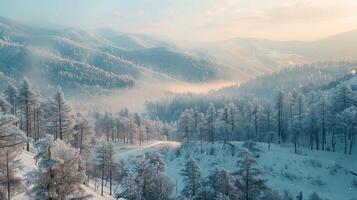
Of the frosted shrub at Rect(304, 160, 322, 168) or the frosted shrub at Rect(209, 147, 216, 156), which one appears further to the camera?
the frosted shrub at Rect(209, 147, 216, 156)

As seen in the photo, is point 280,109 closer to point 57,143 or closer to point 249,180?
point 249,180

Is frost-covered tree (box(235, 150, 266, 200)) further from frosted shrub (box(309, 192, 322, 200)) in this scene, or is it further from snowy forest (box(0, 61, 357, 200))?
frosted shrub (box(309, 192, 322, 200))

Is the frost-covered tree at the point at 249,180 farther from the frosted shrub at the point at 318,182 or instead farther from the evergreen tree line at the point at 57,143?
the frosted shrub at the point at 318,182

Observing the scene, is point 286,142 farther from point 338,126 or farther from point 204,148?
point 204,148

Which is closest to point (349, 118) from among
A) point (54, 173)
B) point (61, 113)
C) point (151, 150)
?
point (151, 150)

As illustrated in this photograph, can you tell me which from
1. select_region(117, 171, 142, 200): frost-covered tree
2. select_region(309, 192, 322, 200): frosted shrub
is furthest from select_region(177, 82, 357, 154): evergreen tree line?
select_region(117, 171, 142, 200): frost-covered tree

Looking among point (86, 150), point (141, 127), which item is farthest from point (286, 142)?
point (86, 150)

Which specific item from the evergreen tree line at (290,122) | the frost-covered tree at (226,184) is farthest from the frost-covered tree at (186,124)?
the frost-covered tree at (226,184)
